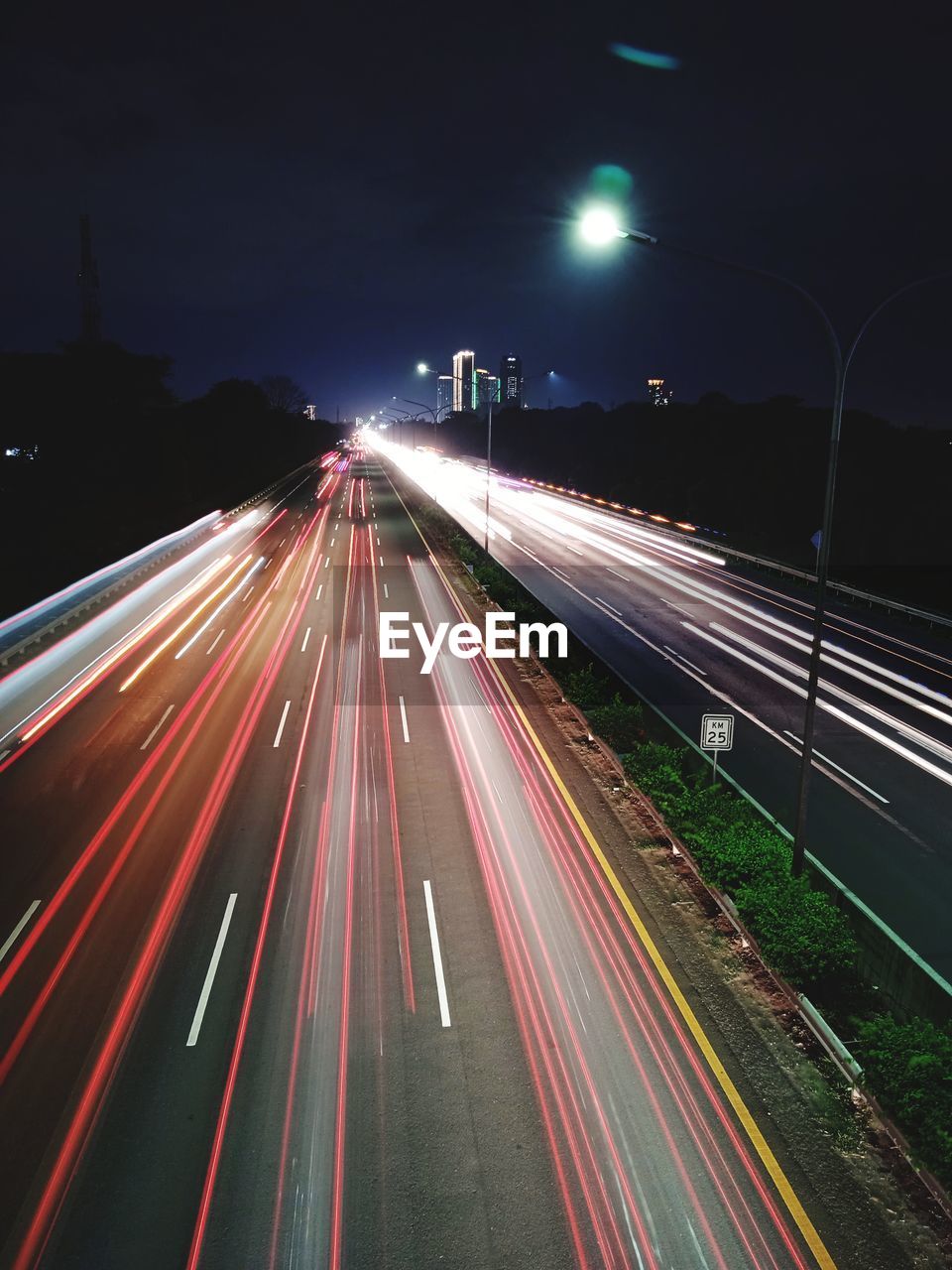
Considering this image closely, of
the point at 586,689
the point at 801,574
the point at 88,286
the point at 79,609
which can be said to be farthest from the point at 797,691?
the point at 88,286

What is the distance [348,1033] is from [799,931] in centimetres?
644

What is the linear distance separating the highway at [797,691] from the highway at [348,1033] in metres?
4.65

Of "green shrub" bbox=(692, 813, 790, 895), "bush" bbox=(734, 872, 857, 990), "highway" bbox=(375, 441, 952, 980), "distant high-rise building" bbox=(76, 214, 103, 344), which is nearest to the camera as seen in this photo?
"bush" bbox=(734, 872, 857, 990)

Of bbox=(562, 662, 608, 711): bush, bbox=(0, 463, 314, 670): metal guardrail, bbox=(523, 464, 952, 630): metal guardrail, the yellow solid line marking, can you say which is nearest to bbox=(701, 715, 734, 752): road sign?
the yellow solid line marking

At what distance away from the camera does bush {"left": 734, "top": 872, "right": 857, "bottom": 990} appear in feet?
35.4

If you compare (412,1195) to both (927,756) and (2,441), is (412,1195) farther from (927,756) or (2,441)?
(2,441)

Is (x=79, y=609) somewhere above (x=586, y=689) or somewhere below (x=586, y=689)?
above

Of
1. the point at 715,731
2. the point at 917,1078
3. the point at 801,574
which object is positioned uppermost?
the point at 801,574

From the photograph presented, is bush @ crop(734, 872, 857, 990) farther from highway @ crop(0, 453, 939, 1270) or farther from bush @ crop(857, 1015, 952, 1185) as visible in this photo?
highway @ crop(0, 453, 939, 1270)

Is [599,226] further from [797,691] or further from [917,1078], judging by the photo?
[797,691]

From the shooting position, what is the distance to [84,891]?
13.0m

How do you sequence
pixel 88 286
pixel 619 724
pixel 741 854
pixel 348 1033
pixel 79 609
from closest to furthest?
1. pixel 348 1033
2. pixel 741 854
3. pixel 619 724
4. pixel 79 609
5. pixel 88 286

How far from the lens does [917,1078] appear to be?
28.6 feet

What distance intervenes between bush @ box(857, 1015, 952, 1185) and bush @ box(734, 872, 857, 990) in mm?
1167
